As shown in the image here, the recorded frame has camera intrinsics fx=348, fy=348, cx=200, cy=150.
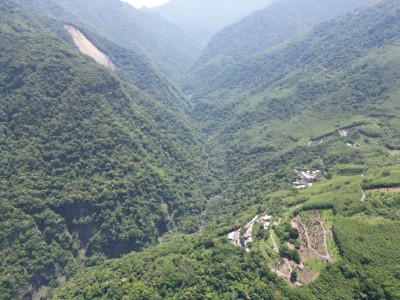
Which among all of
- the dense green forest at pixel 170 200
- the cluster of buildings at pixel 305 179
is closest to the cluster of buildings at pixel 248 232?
the dense green forest at pixel 170 200

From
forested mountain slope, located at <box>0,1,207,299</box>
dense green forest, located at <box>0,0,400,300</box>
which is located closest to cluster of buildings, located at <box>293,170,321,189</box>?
dense green forest, located at <box>0,0,400,300</box>

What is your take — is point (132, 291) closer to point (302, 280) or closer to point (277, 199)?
point (302, 280)

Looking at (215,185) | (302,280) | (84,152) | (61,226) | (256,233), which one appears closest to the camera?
(302,280)

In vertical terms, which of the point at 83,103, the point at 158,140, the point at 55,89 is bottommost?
the point at 158,140

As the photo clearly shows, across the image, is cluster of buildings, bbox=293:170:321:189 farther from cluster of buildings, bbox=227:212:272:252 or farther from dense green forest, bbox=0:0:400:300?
cluster of buildings, bbox=227:212:272:252

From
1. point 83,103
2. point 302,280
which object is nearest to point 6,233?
point 83,103

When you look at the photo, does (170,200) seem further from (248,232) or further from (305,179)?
(305,179)

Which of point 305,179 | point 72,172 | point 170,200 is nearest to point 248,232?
point 305,179
